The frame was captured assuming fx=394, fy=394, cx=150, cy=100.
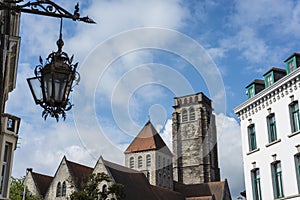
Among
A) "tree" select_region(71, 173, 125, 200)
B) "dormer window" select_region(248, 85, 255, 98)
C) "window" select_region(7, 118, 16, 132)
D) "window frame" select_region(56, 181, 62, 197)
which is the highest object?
"dormer window" select_region(248, 85, 255, 98)

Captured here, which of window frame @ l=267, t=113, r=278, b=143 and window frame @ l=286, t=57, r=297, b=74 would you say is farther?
window frame @ l=267, t=113, r=278, b=143

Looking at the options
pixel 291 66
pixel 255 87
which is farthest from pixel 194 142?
pixel 291 66

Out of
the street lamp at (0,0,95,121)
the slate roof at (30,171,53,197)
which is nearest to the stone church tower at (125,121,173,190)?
the slate roof at (30,171,53,197)

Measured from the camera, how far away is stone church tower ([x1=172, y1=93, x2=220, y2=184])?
259 ft

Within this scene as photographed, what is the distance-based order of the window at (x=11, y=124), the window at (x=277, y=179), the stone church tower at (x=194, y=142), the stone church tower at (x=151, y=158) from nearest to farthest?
the window at (x=11, y=124), the window at (x=277, y=179), the stone church tower at (x=151, y=158), the stone church tower at (x=194, y=142)

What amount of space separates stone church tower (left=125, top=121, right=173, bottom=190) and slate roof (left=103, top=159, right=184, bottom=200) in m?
5.64

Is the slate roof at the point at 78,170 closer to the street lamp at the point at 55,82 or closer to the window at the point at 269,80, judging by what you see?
the window at the point at 269,80

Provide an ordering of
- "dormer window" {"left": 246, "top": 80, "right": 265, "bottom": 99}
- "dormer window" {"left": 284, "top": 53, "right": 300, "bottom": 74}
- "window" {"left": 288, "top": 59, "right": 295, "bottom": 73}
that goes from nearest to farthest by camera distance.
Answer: "dormer window" {"left": 284, "top": 53, "right": 300, "bottom": 74} < "window" {"left": 288, "top": 59, "right": 295, "bottom": 73} < "dormer window" {"left": 246, "top": 80, "right": 265, "bottom": 99}

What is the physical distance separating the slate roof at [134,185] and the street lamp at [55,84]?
46881mm

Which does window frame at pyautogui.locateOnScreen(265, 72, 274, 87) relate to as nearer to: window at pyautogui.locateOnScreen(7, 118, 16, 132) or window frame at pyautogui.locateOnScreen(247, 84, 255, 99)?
window frame at pyautogui.locateOnScreen(247, 84, 255, 99)

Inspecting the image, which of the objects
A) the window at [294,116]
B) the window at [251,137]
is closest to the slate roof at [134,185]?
the window at [251,137]

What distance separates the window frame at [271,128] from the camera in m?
18.1

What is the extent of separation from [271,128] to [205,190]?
56967 mm

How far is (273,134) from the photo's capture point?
18234 mm
